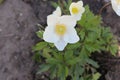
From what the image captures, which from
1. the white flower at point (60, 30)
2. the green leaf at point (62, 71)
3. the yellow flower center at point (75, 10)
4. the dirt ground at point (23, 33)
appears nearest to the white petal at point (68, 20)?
the white flower at point (60, 30)

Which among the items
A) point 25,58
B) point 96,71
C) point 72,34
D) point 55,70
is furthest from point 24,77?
point 72,34

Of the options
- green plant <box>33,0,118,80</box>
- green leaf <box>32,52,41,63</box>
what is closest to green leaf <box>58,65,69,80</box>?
green plant <box>33,0,118,80</box>

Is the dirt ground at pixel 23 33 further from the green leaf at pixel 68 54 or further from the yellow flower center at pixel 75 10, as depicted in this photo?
the yellow flower center at pixel 75 10

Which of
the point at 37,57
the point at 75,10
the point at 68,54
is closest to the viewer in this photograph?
the point at 75,10

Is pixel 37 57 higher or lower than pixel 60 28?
lower

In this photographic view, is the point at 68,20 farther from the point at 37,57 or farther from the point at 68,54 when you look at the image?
the point at 37,57

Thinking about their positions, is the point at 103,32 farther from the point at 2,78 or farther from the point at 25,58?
the point at 2,78

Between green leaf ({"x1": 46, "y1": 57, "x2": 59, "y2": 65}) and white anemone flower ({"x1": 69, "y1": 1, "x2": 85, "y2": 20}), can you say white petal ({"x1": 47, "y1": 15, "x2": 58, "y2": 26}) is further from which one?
green leaf ({"x1": 46, "y1": 57, "x2": 59, "y2": 65})

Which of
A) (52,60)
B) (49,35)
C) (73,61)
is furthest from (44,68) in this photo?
(49,35)
